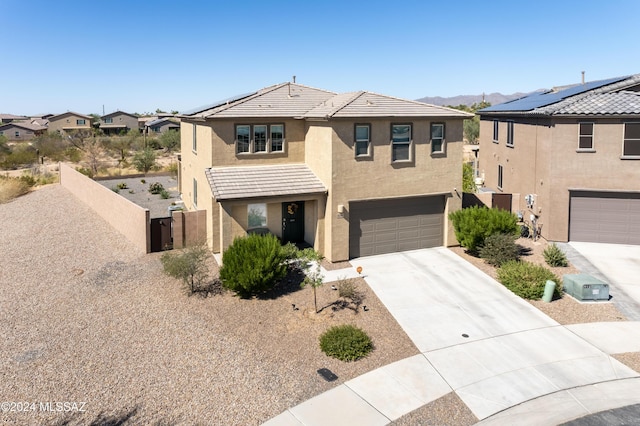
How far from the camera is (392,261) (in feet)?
62.5

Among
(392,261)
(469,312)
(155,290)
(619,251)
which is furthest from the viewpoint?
(619,251)

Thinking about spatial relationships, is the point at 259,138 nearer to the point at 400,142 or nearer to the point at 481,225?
the point at 400,142

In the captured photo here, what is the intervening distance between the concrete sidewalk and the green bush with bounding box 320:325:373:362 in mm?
765

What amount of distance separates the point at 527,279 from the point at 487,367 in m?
5.61

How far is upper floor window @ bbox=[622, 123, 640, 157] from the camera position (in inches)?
808

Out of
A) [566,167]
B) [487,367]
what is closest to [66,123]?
[566,167]

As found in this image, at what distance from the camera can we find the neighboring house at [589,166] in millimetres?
20672

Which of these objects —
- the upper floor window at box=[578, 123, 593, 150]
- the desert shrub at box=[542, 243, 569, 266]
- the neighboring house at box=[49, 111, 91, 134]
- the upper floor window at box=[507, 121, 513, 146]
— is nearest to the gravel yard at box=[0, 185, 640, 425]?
the desert shrub at box=[542, 243, 569, 266]

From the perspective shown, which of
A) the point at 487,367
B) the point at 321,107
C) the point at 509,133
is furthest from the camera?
the point at 509,133

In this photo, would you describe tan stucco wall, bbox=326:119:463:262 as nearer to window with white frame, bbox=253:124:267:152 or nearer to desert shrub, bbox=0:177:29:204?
window with white frame, bbox=253:124:267:152

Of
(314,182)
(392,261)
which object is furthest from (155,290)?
(392,261)

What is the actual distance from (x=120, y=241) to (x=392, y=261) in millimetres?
12385

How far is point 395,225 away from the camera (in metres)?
20.0

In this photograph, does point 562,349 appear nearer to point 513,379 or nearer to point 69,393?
point 513,379
